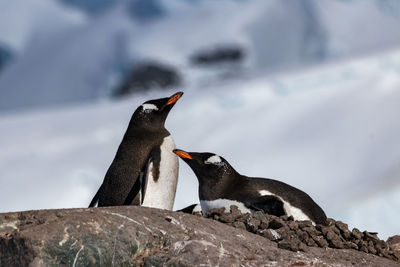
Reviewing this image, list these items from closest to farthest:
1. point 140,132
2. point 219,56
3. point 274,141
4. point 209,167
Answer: point 209,167, point 140,132, point 274,141, point 219,56

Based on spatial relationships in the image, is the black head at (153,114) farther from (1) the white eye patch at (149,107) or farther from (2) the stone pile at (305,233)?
(2) the stone pile at (305,233)

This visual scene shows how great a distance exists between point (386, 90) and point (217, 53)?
39.5 m

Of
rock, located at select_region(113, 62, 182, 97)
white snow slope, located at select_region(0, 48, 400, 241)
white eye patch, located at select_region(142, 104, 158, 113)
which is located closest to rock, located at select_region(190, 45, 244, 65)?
rock, located at select_region(113, 62, 182, 97)

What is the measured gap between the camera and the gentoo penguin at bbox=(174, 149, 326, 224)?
3.56 metres

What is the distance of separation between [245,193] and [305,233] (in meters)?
0.68

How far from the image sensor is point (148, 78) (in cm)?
4722

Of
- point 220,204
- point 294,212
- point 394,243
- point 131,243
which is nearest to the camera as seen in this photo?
point 131,243

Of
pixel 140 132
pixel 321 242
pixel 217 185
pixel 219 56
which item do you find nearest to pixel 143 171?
pixel 140 132

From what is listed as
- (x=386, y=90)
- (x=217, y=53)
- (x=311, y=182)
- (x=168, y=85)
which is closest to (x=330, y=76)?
(x=386, y=90)

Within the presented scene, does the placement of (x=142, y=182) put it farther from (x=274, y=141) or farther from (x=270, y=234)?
(x=274, y=141)

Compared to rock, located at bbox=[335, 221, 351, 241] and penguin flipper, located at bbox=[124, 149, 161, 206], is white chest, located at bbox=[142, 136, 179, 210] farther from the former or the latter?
rock, located at bbox=[335, 221, 351, 241]

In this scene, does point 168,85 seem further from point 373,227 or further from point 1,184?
point 373,227

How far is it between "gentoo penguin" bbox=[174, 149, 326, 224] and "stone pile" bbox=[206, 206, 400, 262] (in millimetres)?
327

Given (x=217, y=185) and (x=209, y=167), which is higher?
(x=209, y=167)
